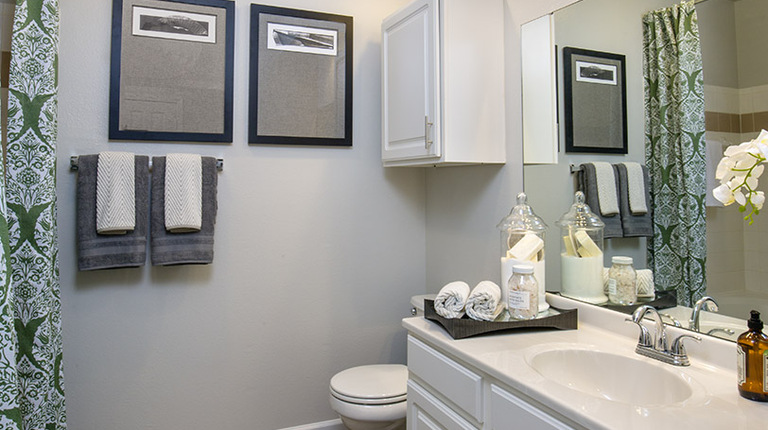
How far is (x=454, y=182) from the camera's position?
2.33 meters

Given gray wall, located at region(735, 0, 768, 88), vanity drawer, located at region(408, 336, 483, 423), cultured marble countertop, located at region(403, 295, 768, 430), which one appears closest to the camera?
cultured marble countertop, located at region(403, 295, 768, 430)

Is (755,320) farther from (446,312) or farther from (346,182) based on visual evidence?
(346,182)

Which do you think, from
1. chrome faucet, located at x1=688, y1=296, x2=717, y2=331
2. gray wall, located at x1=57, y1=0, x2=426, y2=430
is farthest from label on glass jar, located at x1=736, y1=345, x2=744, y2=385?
gray wall, located at x1=57, y1=0, x2=426, y2=430

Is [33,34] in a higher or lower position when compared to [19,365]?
higher

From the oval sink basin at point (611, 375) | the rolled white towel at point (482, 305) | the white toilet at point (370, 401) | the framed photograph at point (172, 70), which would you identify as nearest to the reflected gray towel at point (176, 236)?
the framed photograph at point (172, 70)

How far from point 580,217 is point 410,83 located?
2.90 feet

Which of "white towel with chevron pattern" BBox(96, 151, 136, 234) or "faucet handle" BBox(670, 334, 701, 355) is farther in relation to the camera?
"white towel with chevron pattern" BBox(96, 151, 136, 234)

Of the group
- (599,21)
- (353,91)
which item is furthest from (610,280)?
(353,91)

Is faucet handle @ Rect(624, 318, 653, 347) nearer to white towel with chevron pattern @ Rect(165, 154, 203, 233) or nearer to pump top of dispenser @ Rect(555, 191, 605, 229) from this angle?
pump top of dispenser @ Rect(555, 191, 605, 229)

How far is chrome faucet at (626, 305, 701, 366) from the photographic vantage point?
1201 mm

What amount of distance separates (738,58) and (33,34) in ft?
7.01

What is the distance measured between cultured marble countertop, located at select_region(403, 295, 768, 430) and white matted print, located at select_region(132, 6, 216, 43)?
157cm

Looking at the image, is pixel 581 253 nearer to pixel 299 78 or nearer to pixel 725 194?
pixel 725 194

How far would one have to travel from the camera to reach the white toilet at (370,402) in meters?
1.88
